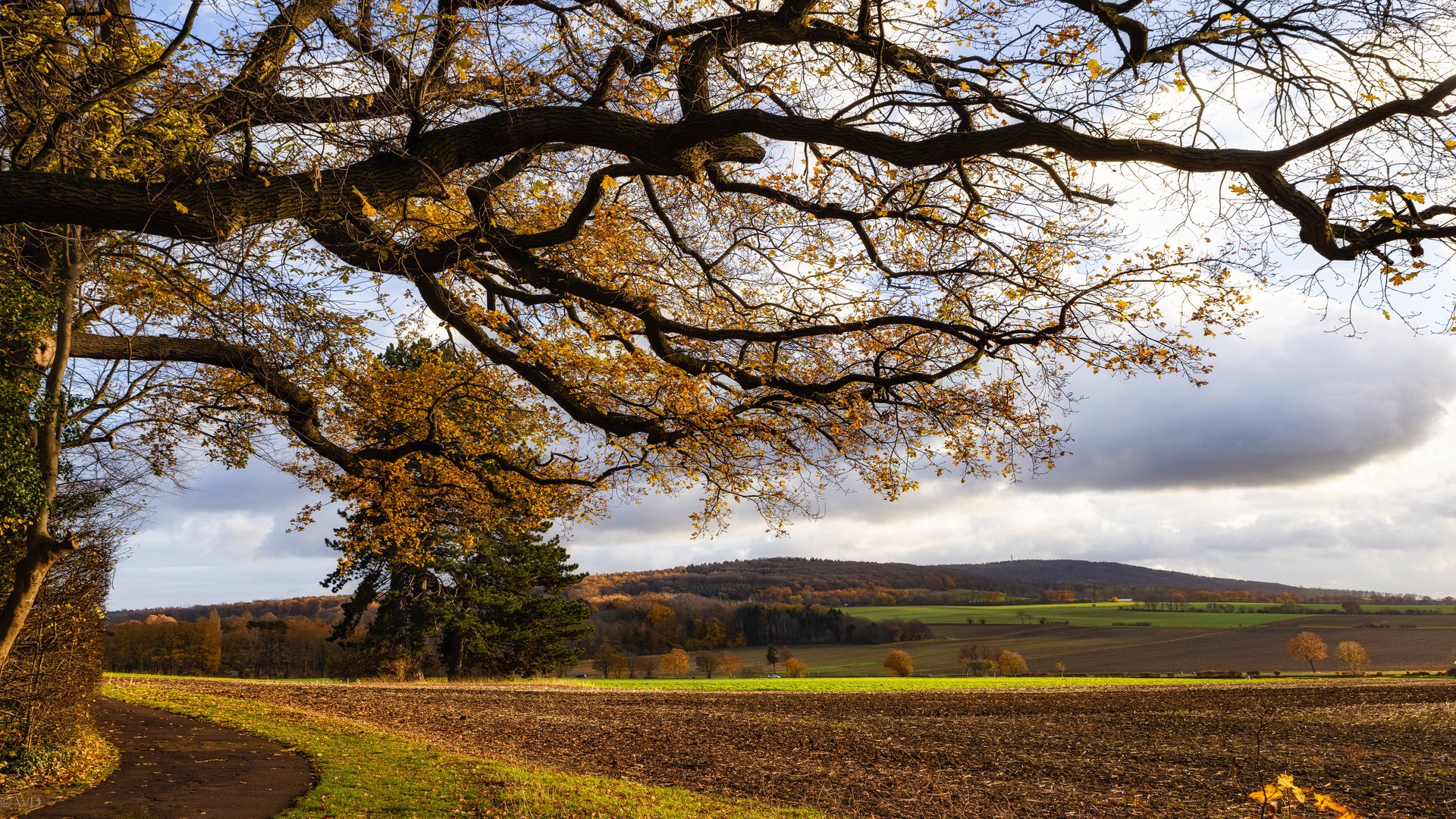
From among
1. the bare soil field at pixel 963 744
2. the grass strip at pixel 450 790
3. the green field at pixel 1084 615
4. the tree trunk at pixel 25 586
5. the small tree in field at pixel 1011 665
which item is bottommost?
the small tree in field at pixel 1011 665

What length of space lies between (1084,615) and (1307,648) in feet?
134

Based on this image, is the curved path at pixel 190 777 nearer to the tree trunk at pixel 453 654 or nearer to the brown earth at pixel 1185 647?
the tree trunk at pixel 453 654

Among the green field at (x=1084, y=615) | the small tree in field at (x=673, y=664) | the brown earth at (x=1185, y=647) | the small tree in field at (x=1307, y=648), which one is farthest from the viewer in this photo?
the green field at (x=1084, y=615)

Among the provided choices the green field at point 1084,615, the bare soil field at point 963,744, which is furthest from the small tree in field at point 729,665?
the bare soil field at point 963,744

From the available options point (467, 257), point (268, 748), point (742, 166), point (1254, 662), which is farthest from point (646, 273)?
point (1254, 662)

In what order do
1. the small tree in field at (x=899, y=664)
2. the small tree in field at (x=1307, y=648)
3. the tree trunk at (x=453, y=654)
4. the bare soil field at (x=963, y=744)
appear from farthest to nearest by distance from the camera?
the small tree in field at (x=899, y=664)
the small tree in field at (x=1307, y=648)
the tree trunk at (x=453, y=654)
the bare soil field at (x=963, y=744)

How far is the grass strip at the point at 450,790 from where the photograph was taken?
877 centimetres

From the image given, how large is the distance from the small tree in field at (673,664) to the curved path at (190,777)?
55.7m

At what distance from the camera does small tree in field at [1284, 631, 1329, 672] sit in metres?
60.7

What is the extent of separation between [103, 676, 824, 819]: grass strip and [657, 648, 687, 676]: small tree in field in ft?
184

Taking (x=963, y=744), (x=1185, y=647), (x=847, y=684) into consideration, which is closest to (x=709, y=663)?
(x=847, y=684)

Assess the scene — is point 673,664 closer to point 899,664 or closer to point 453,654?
point 899,664

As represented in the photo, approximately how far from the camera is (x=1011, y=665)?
211ft

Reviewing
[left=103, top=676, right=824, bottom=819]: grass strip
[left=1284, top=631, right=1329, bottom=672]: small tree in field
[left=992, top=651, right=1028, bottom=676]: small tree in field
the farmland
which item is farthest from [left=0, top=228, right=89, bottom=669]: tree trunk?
[left=1284, top=631, right=1329, bottom=672]: small tree in field
